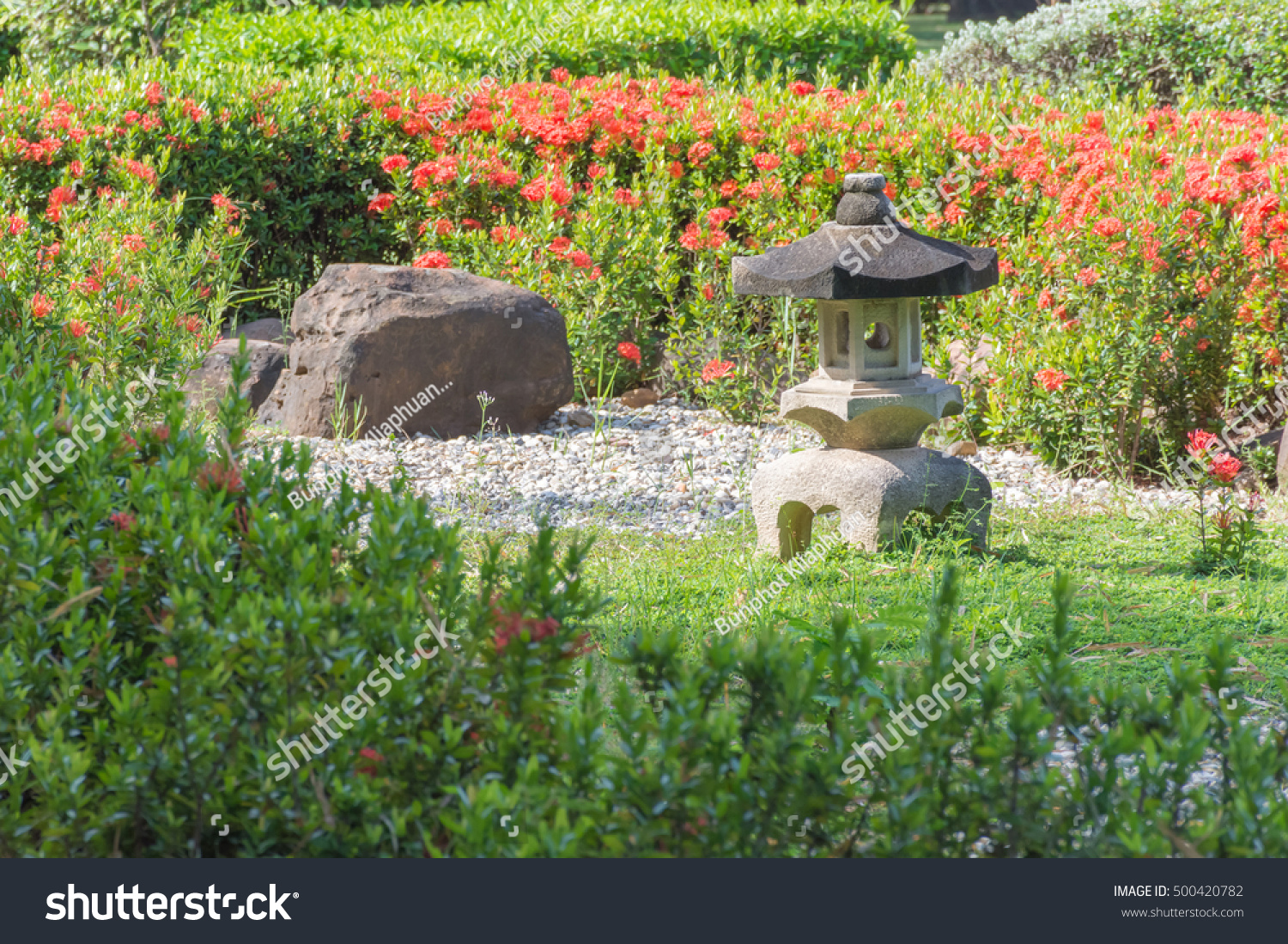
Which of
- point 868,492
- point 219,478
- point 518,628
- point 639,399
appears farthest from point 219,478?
point 639,399

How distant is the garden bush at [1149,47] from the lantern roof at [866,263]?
22.7 feet

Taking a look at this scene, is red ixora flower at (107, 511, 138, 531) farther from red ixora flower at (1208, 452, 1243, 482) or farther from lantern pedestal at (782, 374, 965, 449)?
red ixora flower at (1208, 452, 1243, 482)

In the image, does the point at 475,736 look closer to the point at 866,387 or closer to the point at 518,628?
the point at 518,628

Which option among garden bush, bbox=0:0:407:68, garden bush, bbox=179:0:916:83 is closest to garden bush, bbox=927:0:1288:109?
garden bush, bbox=179:0:916:83

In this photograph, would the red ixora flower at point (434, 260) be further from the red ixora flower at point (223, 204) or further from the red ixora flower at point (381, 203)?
the red ixora flower at point (223, 204)

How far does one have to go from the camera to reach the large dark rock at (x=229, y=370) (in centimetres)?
683

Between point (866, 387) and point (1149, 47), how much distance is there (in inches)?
348

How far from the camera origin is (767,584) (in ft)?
14.9

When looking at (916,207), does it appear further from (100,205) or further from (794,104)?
(100,205)

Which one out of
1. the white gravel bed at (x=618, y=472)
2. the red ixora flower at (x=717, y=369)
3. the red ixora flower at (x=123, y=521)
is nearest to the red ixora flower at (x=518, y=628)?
the red ixora flower at (x=123, y=521)

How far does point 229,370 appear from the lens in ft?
23.1

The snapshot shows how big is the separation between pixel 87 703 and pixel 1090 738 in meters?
1.53

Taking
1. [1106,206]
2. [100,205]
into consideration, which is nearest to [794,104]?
[1106,206]

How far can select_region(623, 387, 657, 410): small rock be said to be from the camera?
24.2 ft
